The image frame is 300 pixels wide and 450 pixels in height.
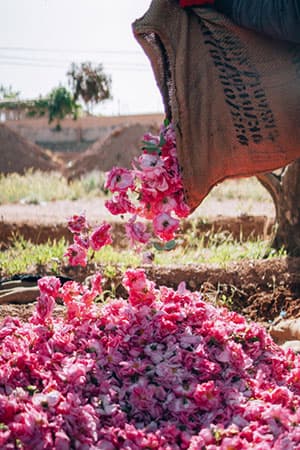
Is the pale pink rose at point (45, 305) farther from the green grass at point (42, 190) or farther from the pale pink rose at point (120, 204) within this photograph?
the green grass at point (42, 190)

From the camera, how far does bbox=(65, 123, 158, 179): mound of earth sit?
17.9 m

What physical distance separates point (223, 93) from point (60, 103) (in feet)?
86.6

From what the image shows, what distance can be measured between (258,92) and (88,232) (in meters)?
0.94

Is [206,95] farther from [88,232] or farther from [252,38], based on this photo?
[88,232]

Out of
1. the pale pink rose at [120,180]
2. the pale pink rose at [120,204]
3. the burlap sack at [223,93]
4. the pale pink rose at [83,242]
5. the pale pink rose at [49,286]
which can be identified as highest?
the burlap sack at [223,93]

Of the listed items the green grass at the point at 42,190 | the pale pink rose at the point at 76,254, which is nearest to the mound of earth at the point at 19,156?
the green grass at the point at 42,190

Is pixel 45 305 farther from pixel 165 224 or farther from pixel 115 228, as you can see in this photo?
pixel 115 228

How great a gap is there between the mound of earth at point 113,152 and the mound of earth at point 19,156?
0.97m

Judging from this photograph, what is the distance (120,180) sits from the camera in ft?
8.77

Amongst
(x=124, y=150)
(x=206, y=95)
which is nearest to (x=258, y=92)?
(x=206, y=95)

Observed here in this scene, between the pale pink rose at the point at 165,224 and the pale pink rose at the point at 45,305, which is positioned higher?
the pale pink rose at the point at 165,224

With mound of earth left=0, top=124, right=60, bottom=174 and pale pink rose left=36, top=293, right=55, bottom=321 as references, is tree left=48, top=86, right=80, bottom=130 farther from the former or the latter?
pale pink rose left=36, top=293, right=55, bottom=321

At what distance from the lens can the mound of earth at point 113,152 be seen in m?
17.9

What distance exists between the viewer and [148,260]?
2875 mm
